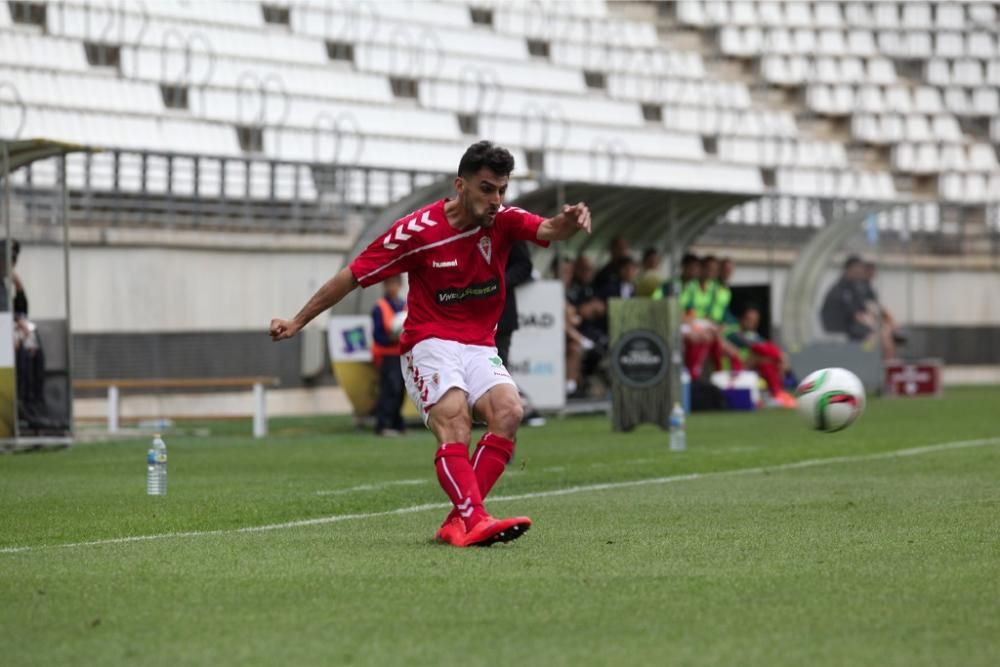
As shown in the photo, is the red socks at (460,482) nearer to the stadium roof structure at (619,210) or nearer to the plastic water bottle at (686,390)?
the stadium roof structure at (619,210)

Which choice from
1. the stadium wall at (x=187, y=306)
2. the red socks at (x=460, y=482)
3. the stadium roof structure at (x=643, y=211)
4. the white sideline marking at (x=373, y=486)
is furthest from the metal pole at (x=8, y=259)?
the red socks at (x=460, y=482)

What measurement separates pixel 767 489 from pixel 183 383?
10.9m

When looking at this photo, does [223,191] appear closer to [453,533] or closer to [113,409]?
[113,409]

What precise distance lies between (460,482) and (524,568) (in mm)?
1127

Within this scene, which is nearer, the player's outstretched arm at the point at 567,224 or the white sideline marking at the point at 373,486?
the player's outstretched arm at the point at 567,224

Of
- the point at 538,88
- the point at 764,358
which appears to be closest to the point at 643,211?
the point at 764,358

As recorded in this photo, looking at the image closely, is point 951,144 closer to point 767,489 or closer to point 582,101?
point 582,101

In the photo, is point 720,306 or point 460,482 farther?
point 720,306

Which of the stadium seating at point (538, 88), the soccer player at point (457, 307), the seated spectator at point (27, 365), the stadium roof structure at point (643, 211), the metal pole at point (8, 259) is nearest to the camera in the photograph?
the soccer player at point (457, 307)

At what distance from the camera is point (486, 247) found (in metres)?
8.21

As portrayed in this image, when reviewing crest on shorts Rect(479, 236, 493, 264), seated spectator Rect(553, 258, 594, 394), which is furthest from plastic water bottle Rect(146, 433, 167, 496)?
seated spectator Rect(553, 258, 594, 394)

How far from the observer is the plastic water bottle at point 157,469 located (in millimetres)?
10711

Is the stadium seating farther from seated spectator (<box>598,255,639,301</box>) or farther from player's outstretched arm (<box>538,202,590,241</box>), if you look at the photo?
player's outstretched arm (<box>538,202,590,241</box>)

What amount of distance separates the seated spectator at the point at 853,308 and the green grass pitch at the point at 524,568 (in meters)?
14.5
